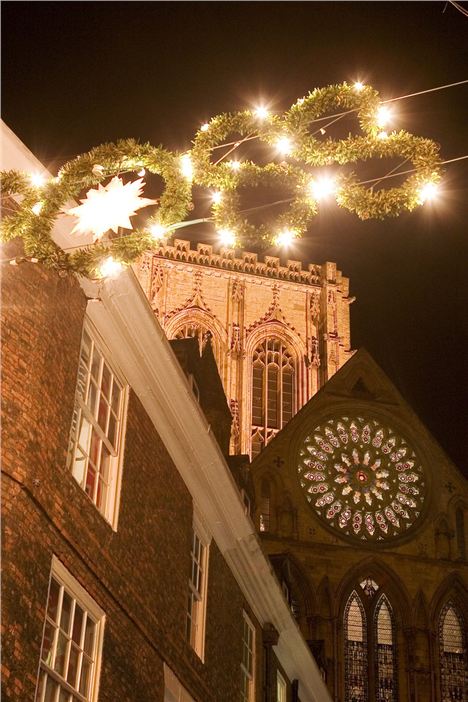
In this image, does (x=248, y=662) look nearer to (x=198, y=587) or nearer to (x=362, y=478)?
(x=198, y=587)

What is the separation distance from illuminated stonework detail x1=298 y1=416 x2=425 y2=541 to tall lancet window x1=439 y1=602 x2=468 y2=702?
8.50ft

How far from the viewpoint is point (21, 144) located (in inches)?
402

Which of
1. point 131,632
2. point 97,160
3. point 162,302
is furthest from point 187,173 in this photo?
point 162,302

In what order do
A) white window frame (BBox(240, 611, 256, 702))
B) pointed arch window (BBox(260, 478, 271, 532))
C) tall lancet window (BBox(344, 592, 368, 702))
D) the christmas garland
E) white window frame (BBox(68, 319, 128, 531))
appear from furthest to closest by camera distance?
Answer: pointed arch window (BBox(260, 478, 271, 532)) < tall lancet window (BBox(344, 592, 368, 702)) < white window frame (BBox(240, 611, 256, 702)) < white window frame (BBox(68, 319, 128, 531)) < the christmas garland

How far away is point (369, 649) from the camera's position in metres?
29.5

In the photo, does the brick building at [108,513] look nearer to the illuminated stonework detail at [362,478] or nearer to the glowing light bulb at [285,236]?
the glowing light bulb at [285,236]

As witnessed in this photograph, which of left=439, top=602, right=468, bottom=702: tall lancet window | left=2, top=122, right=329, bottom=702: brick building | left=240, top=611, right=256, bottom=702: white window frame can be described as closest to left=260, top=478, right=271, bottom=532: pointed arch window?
left=439, top=602, right=468, bottom=702: tall lancet window

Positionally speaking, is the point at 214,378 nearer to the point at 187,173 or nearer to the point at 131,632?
the point at 131,632

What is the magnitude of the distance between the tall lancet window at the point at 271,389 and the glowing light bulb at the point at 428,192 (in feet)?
126

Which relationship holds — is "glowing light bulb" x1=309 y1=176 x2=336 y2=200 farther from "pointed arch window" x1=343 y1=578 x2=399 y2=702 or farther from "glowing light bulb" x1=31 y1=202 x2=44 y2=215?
"pointed arch window" x1=343 y1=578 x2=399 y2=702

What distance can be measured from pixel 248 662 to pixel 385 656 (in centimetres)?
1375

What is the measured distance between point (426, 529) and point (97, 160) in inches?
990

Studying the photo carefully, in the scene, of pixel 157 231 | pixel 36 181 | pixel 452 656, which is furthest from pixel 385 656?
pixel 36 181

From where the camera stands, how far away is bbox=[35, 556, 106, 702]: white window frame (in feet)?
30.4
